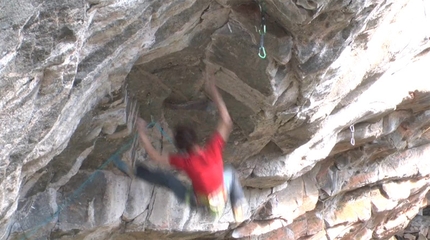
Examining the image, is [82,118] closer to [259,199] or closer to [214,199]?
[214,199]

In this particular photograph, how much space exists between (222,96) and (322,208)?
349 centimetres

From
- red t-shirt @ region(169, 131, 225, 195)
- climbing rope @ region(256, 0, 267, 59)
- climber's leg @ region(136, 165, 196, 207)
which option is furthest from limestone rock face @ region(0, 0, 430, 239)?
red t-shirt @ region(169, 131, 225, 195)

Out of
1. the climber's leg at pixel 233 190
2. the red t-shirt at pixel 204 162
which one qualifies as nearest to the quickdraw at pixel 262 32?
the red t-shirt at pixel 204 162

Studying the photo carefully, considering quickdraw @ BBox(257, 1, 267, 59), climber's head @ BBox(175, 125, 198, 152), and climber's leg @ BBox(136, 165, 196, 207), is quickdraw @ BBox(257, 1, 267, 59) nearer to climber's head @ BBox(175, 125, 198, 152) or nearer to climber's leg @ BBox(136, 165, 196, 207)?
climber's head @ BBox(175, 125, 198, 152)

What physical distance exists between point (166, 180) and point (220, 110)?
2.64 feet

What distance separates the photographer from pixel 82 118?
365 cm

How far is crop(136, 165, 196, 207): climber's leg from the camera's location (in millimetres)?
4496

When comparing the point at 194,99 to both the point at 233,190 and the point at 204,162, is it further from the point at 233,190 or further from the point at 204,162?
the point at 204,162

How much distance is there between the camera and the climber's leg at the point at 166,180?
14.8 ft

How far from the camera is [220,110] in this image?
4.10 metres

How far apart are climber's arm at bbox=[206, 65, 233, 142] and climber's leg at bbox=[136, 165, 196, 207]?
62 cm

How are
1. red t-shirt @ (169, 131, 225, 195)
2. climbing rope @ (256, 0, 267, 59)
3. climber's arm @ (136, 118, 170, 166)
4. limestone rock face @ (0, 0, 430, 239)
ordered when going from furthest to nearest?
climber's arm @ (136, 118, 170, 166)
red t-shirt @ (169, 131, 225, 195)
climbing rope @ (256, 0, 267, 59)
limestone rock face @ (0, 0, 430, 239)

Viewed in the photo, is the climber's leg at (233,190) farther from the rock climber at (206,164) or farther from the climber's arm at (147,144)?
the climber's arm at (147,144)

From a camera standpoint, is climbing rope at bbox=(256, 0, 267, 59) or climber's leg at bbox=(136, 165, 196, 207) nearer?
climbing rope at bbox=(256, 0, 267, 59)
